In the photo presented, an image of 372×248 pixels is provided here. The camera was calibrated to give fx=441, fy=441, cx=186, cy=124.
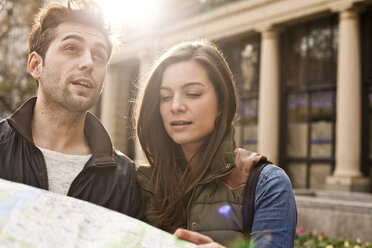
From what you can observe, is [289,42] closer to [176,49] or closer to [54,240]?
[176,49]

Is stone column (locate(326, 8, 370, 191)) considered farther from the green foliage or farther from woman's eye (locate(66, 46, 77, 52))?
woman's eye (locate(66, 46, 77, 52))

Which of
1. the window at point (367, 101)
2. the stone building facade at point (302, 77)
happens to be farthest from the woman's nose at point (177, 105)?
the window at point (367, 101)

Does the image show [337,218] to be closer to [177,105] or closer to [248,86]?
[177,105]

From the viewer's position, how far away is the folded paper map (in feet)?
6.17

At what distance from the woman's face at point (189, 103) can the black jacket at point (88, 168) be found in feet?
1.37

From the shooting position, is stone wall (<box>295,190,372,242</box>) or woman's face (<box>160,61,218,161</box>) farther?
stone wall (<box>295,190,372,242</box>)

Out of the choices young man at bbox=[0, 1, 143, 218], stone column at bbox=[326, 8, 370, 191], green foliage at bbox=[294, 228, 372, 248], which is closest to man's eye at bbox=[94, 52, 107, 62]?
young man at bbox=[0, 1, 143, 218]

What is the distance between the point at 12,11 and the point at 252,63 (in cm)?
1005

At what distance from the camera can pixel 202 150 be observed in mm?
2793

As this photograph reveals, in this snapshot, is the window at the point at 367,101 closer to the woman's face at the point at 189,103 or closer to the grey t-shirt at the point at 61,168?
the woman's face at the point at 189,103

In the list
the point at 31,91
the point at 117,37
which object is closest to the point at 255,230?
the point at 117,37

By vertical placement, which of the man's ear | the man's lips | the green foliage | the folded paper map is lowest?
the green foliage

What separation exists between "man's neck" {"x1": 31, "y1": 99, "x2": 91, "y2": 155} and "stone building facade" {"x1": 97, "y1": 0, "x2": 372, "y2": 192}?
1109 centimetres

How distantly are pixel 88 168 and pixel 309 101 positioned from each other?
15.1 metres
